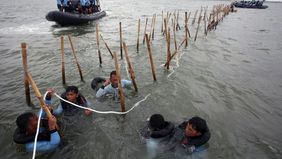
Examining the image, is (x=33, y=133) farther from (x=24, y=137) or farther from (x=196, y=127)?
(x=196, y=127)

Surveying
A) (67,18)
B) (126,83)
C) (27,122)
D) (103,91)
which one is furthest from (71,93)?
(67,18)

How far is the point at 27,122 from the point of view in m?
5.41

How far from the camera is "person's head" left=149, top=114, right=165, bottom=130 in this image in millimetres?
5781

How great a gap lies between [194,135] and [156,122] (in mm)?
969

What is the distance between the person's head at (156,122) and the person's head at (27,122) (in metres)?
2.78

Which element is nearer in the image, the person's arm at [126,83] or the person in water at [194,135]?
the person in water at [194,135]

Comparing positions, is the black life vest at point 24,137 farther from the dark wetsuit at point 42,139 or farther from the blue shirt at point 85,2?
the blue shirt at point 85,2

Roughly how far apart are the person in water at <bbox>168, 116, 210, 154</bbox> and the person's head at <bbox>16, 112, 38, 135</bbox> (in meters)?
3.45

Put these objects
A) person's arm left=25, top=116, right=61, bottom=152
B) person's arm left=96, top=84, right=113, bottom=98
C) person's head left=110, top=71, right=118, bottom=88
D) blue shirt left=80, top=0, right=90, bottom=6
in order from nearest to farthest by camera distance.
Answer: person's arm left=25, top=116, right=61, bottom=152
person's head left=110, top=71, right=118, bottom=88
person's arm left=96, top=84, right=113, bottom=98
blue shirt left=80, top=0, right=90, bottom=6

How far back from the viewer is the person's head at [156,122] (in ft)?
19.0

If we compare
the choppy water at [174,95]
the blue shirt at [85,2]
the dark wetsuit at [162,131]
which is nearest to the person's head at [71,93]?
the choppy water at [174,95]

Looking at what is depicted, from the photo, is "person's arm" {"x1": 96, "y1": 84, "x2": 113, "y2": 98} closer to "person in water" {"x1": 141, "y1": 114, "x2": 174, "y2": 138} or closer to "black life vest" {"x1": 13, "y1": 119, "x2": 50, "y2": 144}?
"black life vest" {"x1": 13, "y1": 119, "x2": 50, "y2": 144}

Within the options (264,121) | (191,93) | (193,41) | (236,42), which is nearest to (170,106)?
(191,93)

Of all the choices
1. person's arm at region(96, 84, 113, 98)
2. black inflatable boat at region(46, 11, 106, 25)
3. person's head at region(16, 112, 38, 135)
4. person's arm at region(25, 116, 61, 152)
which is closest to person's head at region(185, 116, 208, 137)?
person's arm at region(25, 116, 61, 152)
